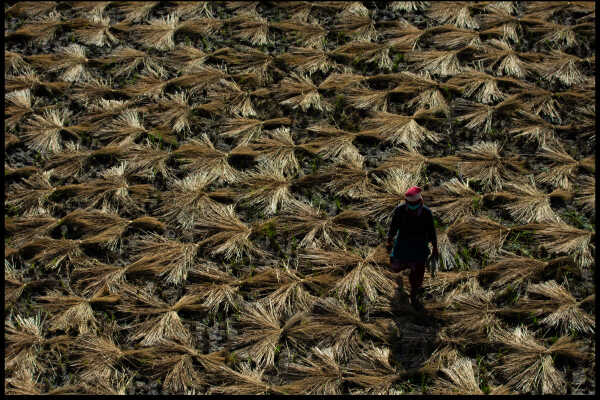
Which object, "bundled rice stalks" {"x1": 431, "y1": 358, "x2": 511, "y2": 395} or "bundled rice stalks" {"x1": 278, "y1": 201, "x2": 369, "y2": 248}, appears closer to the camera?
"bundled rice stalks" {"x1": 431, "y1": 358, "x2": 511, "y2": 395}

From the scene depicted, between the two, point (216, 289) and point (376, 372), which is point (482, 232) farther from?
point (216, 289)

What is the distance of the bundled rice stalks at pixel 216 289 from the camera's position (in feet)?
10.1

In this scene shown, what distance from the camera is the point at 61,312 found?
10.2ft

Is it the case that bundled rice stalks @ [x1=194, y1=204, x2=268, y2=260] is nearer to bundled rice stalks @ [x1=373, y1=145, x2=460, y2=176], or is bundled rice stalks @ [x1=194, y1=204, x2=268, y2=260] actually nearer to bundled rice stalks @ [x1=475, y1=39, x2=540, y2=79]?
bundled rice stalks @ [x1=373, y1=145, x2=460, y2=176]

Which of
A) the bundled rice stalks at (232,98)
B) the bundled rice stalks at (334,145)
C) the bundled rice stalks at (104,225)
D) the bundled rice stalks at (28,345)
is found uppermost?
the bundled rice stalks at (232,98)

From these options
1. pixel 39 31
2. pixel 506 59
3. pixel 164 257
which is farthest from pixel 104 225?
pixel 506 59

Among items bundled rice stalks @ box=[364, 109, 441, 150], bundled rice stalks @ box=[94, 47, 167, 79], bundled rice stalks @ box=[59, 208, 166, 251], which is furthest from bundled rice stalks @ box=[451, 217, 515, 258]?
bundled rice stalks @ box=[94, 47, 167, 79]

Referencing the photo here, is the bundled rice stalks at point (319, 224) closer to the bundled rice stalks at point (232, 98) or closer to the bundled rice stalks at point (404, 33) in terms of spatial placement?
the bundled rice stalks at point (232, 98)

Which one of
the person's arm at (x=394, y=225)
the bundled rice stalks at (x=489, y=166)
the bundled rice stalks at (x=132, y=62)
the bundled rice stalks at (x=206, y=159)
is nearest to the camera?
the person's arm at (x=394, y=225)

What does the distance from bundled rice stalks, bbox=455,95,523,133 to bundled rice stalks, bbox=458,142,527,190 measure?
0.19 metres

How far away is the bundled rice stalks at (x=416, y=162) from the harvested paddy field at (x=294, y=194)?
0.01 meters

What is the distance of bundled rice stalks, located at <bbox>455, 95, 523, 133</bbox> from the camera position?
381cm

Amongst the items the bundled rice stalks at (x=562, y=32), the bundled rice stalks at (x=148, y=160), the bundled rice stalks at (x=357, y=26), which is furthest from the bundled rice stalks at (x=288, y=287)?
the bundled rice stalks at (x=562, y=32)

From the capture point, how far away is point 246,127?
3916mm
